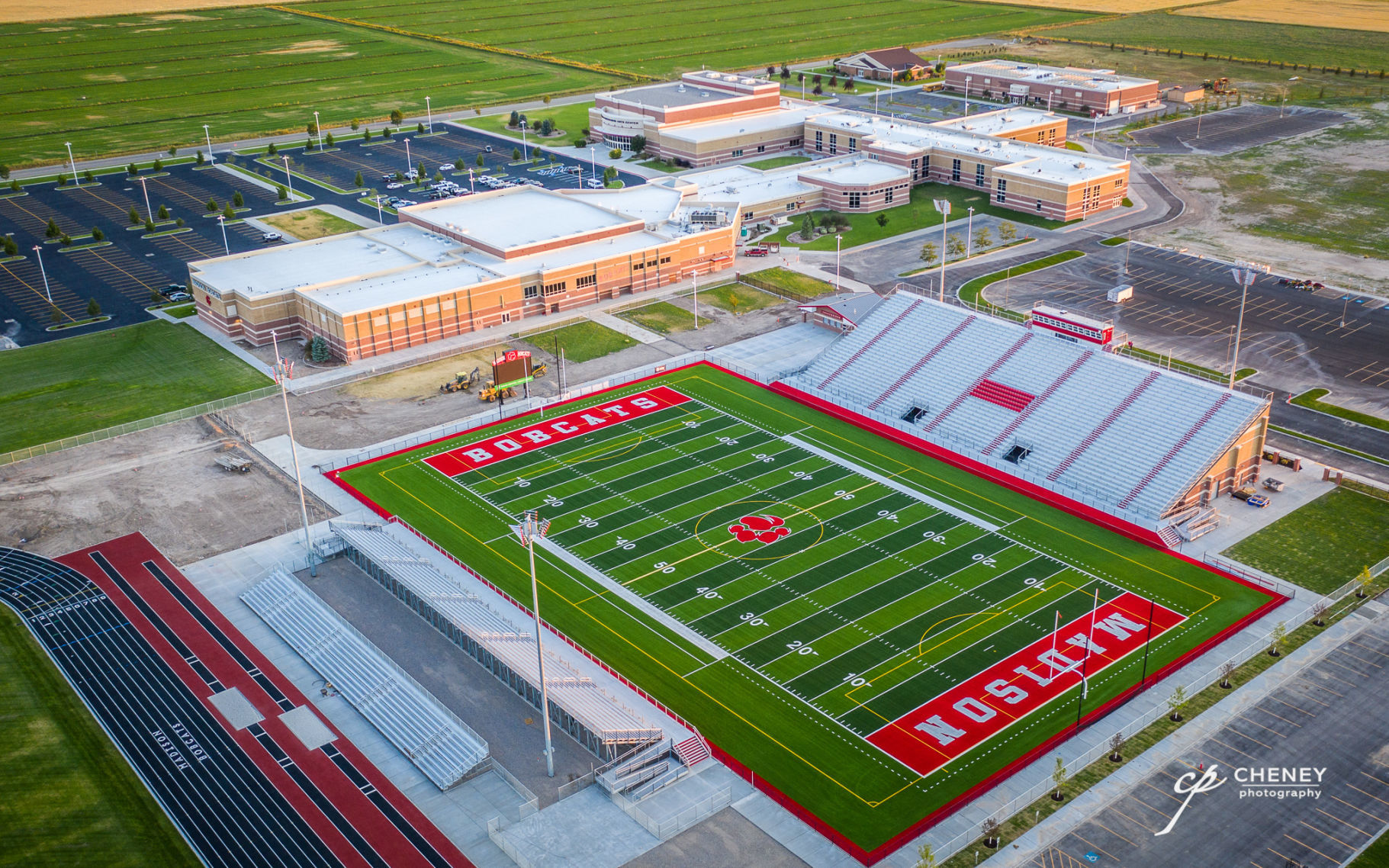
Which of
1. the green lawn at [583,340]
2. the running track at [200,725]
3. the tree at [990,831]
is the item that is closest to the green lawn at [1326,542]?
the tree at [990,831]

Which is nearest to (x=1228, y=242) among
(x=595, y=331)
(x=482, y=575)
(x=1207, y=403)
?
(x=1207, y=403)

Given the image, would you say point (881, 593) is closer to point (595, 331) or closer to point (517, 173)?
point (595, 331)

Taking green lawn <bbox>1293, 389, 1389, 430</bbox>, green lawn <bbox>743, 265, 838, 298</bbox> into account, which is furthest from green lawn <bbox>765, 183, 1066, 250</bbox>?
green lawn <bbox>1293, 389, 1389, 430</bbox>

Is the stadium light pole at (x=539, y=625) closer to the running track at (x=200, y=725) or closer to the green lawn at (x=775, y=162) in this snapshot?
the running track at (x=200, y=725)

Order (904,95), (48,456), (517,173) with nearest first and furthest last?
(48,456) → (517,173) → (904,95)

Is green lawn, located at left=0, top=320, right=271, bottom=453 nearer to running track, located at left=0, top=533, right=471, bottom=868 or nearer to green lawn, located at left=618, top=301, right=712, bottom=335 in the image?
running track, located at left=0, top=533, right=471, bottom=868

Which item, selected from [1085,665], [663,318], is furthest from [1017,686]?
[663,318]
